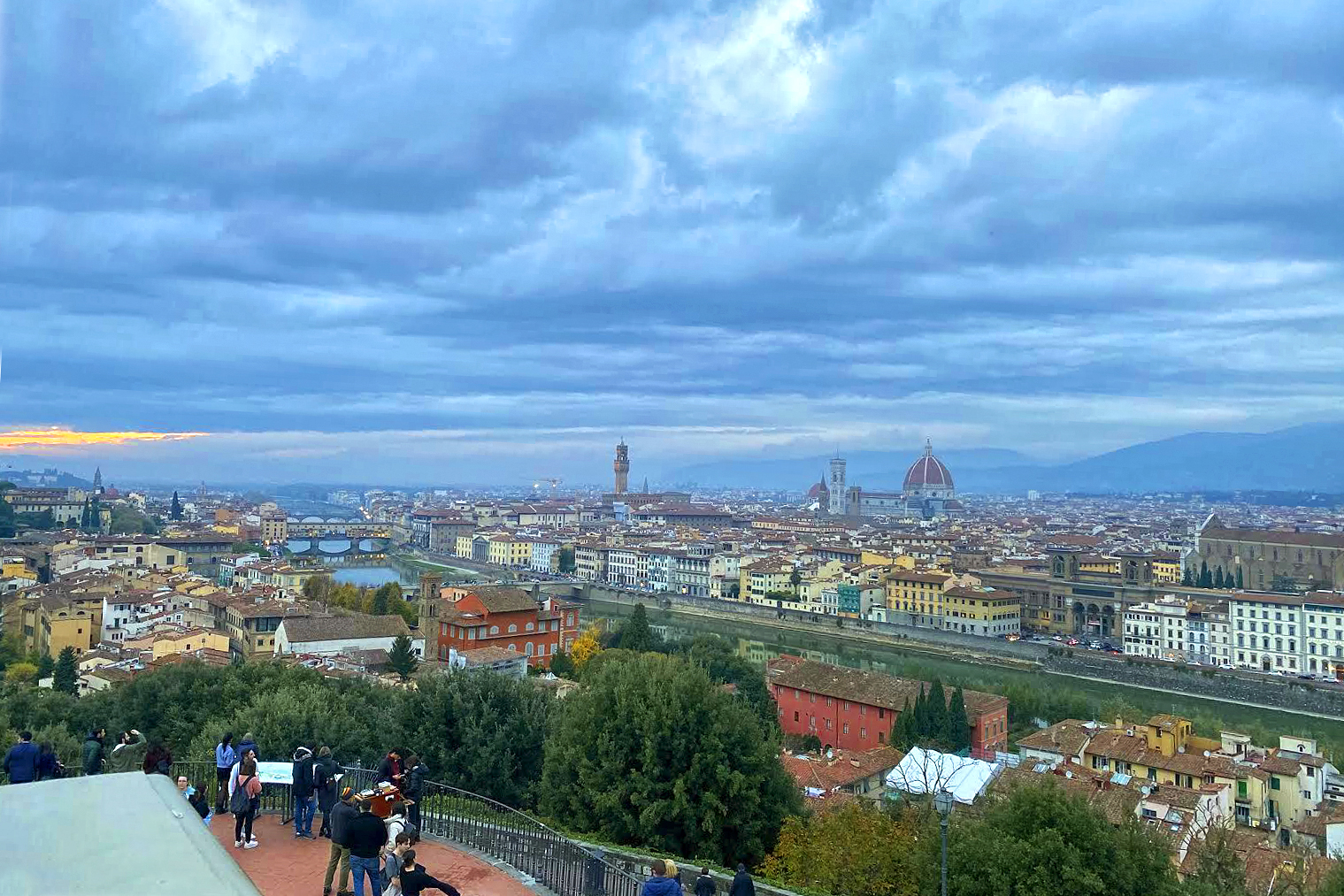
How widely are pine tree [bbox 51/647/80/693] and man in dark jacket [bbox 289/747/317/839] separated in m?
17.6

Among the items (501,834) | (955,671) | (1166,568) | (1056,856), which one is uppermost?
(501,834)

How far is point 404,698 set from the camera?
11.2 metres

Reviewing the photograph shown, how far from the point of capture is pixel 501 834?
689cm

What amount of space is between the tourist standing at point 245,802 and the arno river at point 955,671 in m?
24.4

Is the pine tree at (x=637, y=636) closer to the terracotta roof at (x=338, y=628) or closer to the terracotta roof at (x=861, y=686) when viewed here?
the terracotta roof at (x=861, y=686)

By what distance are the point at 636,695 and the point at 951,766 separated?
382 inches

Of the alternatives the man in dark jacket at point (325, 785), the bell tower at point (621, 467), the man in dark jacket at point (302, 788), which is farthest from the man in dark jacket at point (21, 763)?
the bell tower at point (621, 467)

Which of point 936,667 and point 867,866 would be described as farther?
point 936,667

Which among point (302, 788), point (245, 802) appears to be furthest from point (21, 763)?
point (302, 788)

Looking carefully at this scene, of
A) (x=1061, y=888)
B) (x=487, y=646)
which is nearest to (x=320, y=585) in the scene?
(x=487, y=646)

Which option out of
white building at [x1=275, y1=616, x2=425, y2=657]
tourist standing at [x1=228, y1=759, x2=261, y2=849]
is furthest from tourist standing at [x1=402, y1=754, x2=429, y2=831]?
white building at [x1=275, y1=616, x2=425, y2=657]

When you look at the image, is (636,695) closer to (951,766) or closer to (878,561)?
(951,766)

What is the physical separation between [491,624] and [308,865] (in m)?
23.6

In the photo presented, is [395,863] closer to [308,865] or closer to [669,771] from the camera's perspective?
[308,865]
